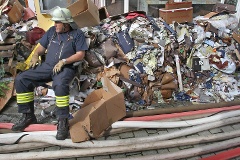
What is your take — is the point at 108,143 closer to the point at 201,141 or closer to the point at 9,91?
the point at 201,141

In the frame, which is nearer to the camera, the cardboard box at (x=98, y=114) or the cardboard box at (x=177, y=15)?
the cardboard box at (x=98, y=114)

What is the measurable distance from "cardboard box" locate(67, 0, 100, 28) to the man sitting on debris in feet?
2.63

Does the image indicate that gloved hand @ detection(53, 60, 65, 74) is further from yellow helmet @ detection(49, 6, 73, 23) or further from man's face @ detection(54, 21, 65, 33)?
yellow helmet @ detection(49, 6, 73, 23)

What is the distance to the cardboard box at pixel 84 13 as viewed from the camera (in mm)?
4465

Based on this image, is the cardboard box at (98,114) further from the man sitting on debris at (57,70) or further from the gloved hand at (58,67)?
the gloved hand at (58,67)

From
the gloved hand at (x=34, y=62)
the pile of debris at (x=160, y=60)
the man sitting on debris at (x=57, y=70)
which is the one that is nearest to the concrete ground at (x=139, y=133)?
the man sitting on debris at (x=57, y=70)

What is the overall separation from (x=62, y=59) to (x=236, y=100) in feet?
11.0

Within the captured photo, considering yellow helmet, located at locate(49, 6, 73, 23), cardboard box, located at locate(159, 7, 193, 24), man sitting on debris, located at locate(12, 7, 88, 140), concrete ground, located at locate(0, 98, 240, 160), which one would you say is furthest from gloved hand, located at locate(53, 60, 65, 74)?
cardboard box, located at locate(159, 7, 193, 24)

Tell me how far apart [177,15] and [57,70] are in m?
3.22

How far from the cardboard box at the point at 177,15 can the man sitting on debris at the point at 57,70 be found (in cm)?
247

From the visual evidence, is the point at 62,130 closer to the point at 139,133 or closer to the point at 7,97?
the point at 139,133

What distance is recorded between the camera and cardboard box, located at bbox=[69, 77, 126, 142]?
3.39m

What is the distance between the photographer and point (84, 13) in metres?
4.44

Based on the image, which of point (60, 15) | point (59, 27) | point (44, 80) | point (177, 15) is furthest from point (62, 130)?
point (177, 15)
